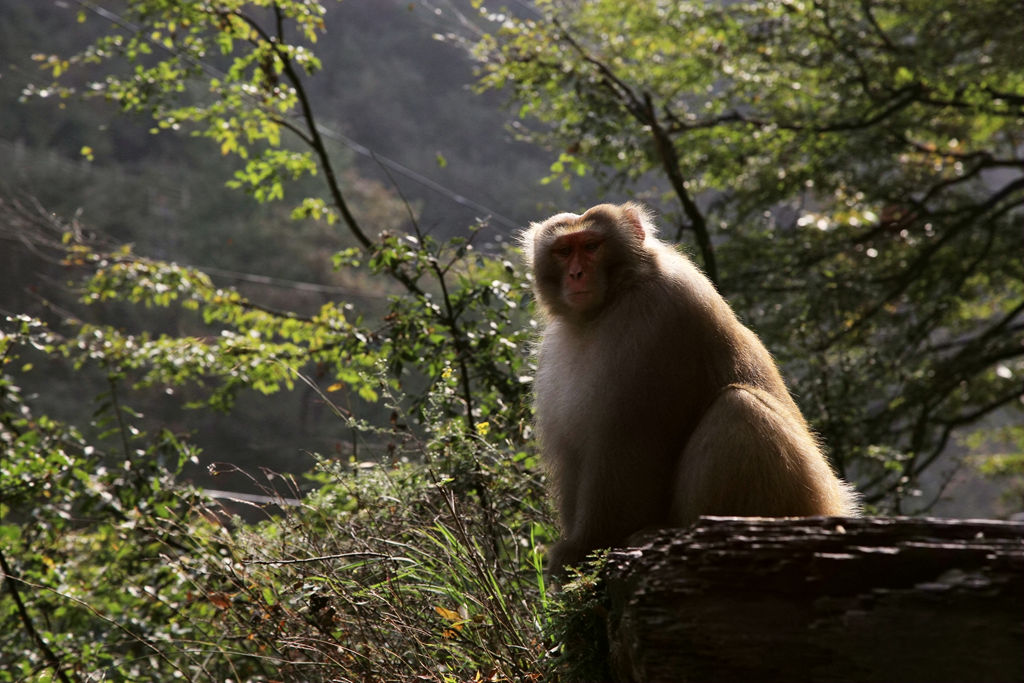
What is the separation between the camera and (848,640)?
204cm

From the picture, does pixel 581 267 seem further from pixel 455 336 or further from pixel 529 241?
pixel 455 336

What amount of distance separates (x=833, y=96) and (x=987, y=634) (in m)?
9.94

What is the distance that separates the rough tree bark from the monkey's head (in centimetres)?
141

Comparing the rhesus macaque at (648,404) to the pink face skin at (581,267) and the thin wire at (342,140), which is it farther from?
the thin wire at (342,140)

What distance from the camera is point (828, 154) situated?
10047 millimetres

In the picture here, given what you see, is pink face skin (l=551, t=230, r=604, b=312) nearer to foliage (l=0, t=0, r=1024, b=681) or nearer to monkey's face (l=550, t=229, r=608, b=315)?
monkey's face (l=550, t=229, r=608, b=315)

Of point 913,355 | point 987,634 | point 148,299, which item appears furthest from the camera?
point 913,355

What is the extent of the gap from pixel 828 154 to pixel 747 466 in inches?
308

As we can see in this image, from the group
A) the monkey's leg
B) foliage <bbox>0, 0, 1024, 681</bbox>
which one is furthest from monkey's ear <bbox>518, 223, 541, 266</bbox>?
the monkey's leg

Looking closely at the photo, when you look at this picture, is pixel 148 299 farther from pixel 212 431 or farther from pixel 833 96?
pixel 212 431

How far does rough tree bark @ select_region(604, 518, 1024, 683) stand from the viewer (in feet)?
6.38

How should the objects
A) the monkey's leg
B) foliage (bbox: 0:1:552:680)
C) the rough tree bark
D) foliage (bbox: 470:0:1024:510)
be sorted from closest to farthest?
the rough tree bark < the monkey's leg < foliage (bbox: 0:1:552:680) < foliage (bbox: 470:0:1024:510)

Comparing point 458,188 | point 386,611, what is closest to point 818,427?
point 386,611

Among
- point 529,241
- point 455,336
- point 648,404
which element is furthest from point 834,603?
point 455,336
